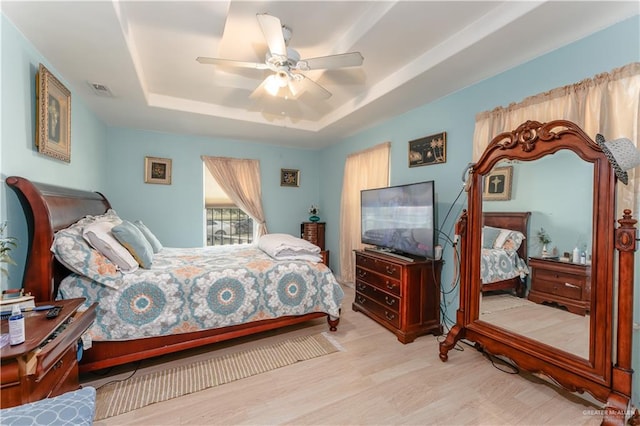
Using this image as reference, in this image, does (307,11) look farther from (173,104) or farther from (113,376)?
(113,376)

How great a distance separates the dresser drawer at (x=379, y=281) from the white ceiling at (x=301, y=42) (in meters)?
1.91

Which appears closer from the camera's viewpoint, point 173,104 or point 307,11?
point 307,11

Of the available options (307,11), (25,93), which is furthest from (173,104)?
(307,11)

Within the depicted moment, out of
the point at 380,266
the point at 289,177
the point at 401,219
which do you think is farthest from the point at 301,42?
the point at 289,177

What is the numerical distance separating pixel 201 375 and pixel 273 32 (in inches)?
98.7

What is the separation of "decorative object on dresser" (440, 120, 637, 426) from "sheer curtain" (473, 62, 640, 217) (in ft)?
0.86

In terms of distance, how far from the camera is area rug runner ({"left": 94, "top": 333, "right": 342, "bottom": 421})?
1772 millimetres

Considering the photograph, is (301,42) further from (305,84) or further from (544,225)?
(544,225)

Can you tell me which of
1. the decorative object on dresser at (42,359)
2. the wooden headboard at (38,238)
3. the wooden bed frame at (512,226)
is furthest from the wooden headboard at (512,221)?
the wooden headboard at (38,238)

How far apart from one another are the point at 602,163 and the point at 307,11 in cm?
206

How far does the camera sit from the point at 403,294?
2.58 m

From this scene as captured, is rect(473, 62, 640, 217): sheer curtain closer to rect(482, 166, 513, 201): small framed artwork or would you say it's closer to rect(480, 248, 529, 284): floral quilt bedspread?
rect(482, 166, 513, 201): small framed artwork

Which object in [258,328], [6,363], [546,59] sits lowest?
[258,328]

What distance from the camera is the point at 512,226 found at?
206 centimetres
